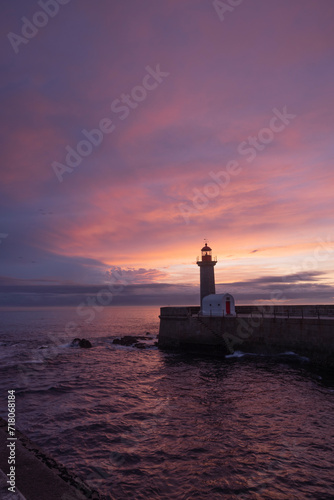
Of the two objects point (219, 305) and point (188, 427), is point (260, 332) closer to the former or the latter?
point (219, 305)

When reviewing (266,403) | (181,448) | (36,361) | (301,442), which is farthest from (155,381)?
(36,361)

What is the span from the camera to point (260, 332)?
26047 mm

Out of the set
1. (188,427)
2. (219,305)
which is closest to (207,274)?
(219,305)

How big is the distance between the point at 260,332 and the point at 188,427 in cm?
1616

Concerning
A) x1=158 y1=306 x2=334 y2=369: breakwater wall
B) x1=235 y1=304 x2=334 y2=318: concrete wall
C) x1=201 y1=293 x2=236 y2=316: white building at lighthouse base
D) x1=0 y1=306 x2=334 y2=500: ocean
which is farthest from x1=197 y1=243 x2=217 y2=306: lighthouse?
x1=0 y1=306 x2=334 y2=500: ocean

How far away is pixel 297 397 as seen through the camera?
1500 cm

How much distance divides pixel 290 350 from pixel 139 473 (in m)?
18.7

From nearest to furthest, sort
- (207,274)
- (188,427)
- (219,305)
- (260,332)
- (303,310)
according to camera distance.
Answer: (188,427), (260,332), (303,310), (219,305), (207,274)

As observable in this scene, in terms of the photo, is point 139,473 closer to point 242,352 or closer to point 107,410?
point 107,410

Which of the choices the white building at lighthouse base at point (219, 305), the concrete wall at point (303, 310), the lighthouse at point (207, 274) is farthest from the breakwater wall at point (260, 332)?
the lighthouse at point (207, 274)

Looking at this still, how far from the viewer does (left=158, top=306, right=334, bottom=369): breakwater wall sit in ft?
Result: 72.8

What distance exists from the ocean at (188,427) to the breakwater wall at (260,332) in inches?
64.7

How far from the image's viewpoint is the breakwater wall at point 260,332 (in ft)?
72.8

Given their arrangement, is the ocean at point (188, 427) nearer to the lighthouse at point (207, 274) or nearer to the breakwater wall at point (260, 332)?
the breakwater wall at point (260, 332)
